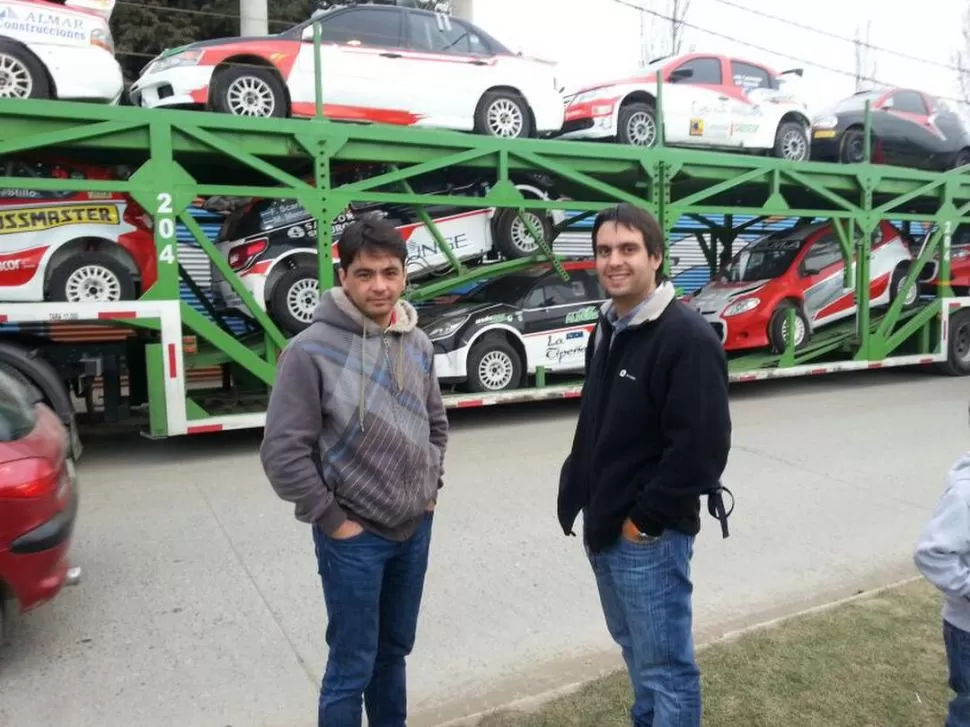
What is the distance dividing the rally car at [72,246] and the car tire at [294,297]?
3.91 ft

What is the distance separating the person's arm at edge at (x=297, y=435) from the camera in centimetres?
217

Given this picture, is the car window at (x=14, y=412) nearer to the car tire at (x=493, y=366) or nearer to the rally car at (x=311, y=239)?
the rally car at (x=311, y=239)

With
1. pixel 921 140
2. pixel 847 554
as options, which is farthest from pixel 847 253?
pixel 847 554

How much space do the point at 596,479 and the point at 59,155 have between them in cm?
706

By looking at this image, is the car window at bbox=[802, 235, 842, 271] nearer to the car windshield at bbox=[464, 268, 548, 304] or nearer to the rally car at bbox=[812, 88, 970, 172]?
the rally car at bbox=[812, 88, 970, 172]

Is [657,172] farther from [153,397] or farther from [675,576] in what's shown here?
[675,576]

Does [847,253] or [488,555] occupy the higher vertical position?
[847,253]

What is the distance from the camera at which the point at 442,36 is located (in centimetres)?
874

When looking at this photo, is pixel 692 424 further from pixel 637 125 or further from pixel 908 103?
pixel 908 103

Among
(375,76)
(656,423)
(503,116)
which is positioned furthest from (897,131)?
(656,423)

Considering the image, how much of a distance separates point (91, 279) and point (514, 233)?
461 centimetres

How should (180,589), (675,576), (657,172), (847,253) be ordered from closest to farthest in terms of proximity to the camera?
1. (675,576)
2. (180,589)
3. (657,172)
4. (847,253)

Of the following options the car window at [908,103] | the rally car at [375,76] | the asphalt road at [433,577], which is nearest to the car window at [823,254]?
the car window at [908,103]

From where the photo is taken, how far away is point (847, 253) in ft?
35.5
